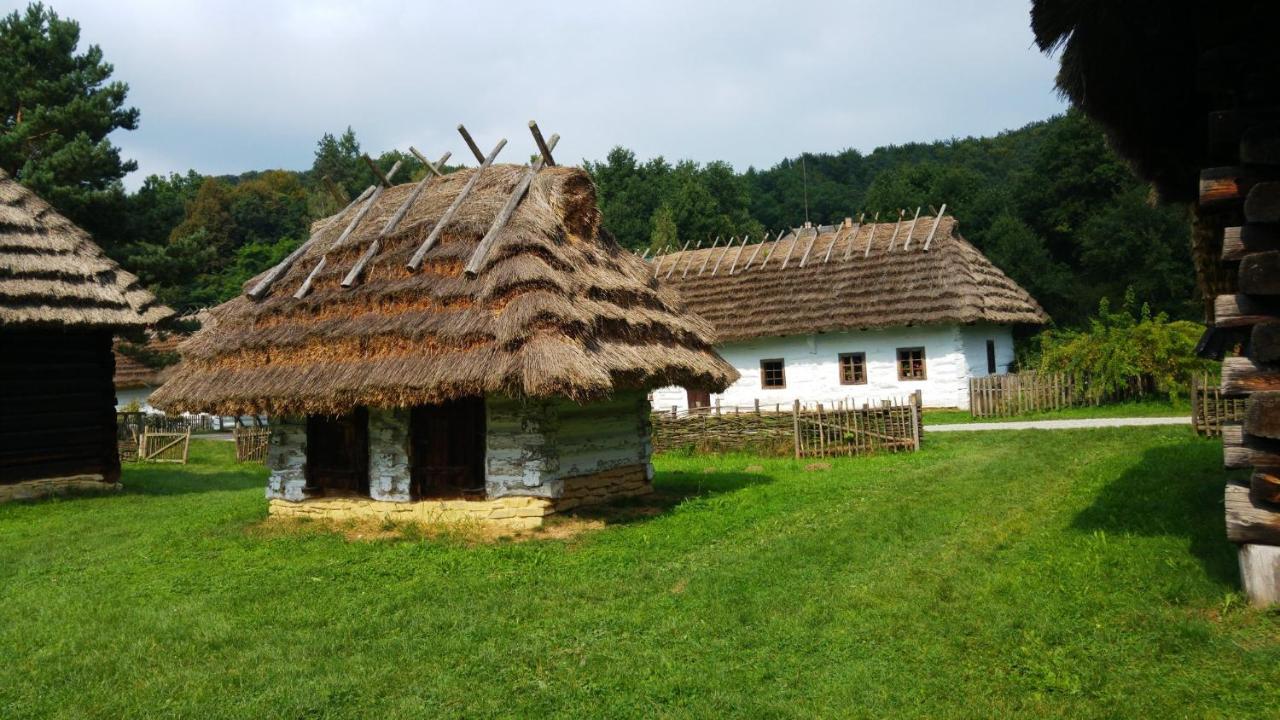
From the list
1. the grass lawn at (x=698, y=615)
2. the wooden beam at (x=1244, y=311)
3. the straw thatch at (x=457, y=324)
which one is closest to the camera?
the grass lawn at (x=698, y=615)

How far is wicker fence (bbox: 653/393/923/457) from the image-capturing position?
18.1 metres

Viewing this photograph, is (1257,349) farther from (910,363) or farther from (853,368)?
(853,368)

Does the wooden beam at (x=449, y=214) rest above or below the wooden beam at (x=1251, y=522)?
above

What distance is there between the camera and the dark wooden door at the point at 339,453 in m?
12.9

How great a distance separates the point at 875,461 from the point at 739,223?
172 feet

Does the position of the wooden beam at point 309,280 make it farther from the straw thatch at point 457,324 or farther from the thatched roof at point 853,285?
the thatched roof at point 853,285

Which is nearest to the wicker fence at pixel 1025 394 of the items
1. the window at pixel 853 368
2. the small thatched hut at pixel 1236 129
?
Answer: the window at pixel 853 368

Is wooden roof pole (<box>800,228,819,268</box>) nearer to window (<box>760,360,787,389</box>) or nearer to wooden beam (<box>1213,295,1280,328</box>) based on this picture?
window (<box>760,360,787,389</box>)

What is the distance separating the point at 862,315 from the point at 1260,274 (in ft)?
68.2

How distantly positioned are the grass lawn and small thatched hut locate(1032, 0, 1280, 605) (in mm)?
875

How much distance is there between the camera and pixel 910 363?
2708 centimetres

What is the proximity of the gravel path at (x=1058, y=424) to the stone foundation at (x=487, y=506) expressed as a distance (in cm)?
1006

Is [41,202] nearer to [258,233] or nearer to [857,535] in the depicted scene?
[857,535]

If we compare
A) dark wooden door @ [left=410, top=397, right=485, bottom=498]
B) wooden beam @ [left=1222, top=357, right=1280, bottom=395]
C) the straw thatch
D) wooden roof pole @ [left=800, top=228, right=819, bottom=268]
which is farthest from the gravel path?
wooden beam @ [left=1222, top=357, right=1280, bottom=395]
